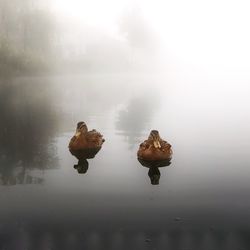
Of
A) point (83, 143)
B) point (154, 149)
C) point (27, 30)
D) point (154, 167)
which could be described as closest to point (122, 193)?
point (154, 167)

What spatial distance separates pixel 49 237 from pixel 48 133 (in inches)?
1133

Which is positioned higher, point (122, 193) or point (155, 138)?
point (155, 138)

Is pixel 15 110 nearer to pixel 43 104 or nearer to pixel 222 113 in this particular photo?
pixel 43 104

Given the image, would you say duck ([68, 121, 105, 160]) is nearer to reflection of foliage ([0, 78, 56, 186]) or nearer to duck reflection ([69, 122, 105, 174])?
duck reflection ([69, 122, 105, 174])

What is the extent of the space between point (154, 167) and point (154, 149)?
1.26 meters

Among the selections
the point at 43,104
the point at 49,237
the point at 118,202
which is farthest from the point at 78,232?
the point at 43,104

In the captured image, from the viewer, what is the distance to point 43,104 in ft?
256

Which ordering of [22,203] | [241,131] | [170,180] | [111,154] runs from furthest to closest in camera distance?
[241,131] < [111,154] < [170,180] < [22,203]

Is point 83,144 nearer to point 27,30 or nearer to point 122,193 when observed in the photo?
point 122,193

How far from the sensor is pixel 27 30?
493ft

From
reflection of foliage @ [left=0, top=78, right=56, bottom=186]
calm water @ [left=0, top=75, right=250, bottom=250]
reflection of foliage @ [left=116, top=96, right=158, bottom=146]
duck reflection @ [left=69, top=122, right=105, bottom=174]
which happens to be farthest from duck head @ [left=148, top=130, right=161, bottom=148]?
reflection of foliage @ [left=116, top=96, right=158, bottom=146]

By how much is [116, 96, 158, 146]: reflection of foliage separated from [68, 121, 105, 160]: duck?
6.52 m

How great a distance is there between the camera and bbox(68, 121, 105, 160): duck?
35875 mm

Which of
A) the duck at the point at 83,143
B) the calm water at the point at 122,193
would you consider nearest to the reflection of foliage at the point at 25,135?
the calm water at the point at 122,193
